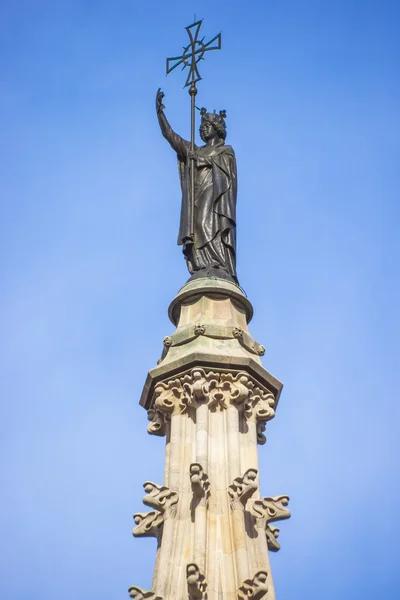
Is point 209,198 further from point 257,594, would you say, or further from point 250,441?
point 257,594

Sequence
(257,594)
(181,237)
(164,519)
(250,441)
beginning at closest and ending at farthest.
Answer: (257,594), (164,519), (250,441), (181,237)

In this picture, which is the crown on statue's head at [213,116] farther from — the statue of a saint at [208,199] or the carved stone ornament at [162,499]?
the carved stone ornament at [162,499]

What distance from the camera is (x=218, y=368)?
14.8 m

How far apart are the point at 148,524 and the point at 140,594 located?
113cm

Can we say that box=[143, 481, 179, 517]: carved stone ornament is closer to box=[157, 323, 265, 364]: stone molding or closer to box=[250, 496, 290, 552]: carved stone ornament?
box=[250, 496, 290, 552]: carved stone ornament

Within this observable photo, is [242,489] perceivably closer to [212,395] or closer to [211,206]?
[212,395]

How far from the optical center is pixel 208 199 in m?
17.4

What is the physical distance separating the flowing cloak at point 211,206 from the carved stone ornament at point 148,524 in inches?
173

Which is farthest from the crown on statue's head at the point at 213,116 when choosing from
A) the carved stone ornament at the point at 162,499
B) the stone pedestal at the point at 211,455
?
the carved stone ornament at the point at 162,499

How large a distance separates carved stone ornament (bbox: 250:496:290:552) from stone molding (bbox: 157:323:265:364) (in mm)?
2472

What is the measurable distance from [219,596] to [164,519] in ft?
4.36

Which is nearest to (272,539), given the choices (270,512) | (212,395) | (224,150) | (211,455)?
(270,512)

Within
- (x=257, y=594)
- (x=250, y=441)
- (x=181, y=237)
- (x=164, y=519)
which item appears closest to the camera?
(x=257, y=594)

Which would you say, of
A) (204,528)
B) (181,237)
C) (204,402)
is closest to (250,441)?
(204,402)
